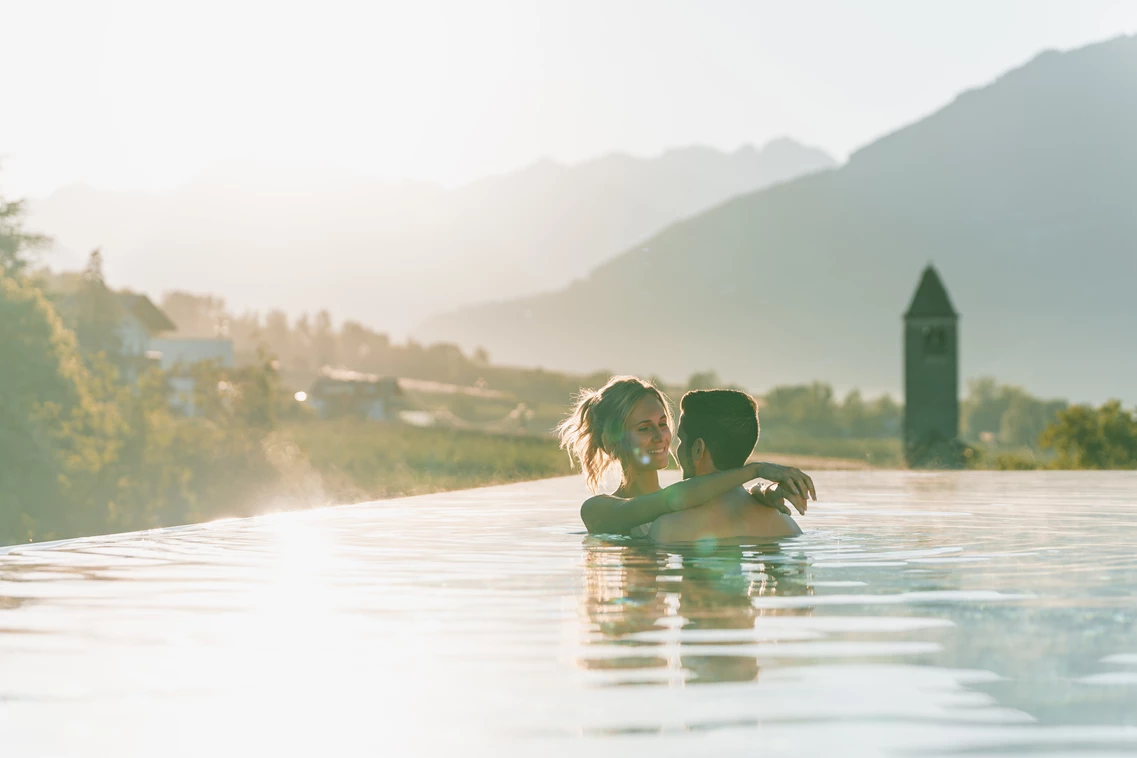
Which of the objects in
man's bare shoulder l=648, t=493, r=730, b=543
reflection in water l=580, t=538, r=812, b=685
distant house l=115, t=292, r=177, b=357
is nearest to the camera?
reflection in water l=580, t=538, r=812, b=685

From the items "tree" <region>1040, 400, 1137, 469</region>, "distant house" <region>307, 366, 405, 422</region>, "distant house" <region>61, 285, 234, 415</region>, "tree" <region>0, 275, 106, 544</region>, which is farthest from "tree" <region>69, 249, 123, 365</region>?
"tree" <region>1040, 400, 1137, 469</region>

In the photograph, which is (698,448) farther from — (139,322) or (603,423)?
(139,322)

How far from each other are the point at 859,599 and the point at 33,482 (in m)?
43.6

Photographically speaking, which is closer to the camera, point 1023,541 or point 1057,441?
point 1023,541

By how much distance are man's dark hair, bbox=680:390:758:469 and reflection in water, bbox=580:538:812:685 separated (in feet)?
1.68

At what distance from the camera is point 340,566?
670cm

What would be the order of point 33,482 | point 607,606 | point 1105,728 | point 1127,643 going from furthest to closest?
point 33,482
point 607,606
point 1127,643
point 1105,728

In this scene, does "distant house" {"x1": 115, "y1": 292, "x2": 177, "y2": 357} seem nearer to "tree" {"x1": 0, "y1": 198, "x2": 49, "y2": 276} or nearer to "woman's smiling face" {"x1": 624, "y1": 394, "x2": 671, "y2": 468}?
"tree" {"x1": 0, "y1": 198, "x2": 49, "y2": 276}

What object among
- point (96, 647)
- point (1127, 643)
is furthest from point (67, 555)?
point (1127, 643)

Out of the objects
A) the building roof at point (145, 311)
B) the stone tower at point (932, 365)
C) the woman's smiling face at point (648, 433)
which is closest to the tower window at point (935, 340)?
the stone tower at point (932, 365)

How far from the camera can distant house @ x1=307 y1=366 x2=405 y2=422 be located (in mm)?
121500

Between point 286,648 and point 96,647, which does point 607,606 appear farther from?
point 96,647

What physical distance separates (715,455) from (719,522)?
401mm

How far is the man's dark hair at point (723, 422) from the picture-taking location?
7371 millimetres
